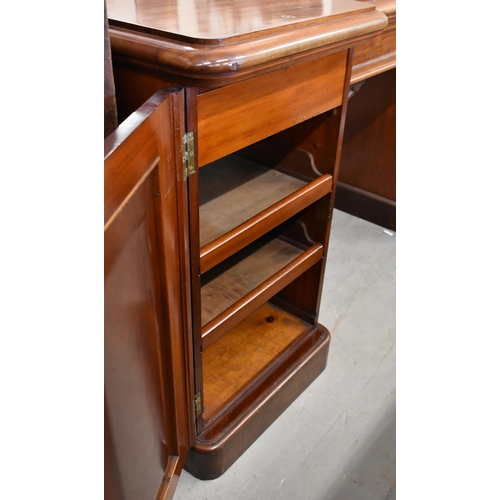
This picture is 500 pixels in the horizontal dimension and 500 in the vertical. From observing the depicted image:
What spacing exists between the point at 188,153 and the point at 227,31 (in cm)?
20

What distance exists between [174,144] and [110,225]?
0.26 m

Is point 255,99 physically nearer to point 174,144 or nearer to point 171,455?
point 174,144

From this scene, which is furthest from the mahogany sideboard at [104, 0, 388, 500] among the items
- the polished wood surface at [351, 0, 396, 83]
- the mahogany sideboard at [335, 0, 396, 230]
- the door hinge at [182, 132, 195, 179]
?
the mahogany sideboard at [335, 0, 396, 230]

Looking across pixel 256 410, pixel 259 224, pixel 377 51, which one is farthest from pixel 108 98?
pixel 377 51

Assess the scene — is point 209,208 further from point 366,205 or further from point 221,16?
point 366,205

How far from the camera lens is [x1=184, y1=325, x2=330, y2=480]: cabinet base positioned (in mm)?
1288

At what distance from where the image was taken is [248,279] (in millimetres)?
1342

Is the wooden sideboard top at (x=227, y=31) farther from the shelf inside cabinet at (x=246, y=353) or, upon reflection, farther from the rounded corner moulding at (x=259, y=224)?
the shelf inside cabinet at (x=246, y=353)

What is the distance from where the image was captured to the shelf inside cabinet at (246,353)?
54.4 inches

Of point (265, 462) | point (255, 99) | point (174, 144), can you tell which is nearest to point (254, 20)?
point (255, 99)

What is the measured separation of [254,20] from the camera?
34.7 inches

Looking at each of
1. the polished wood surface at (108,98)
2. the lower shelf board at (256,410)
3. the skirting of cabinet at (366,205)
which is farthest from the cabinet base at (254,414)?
the skirting of cabinet at (366,205)

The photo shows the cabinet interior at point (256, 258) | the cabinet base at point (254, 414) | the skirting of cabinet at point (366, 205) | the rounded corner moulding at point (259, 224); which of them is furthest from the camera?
→ the skirting of cabinet at point (366, 205)

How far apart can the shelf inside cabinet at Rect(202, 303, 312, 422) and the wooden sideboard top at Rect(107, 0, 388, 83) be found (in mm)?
884
